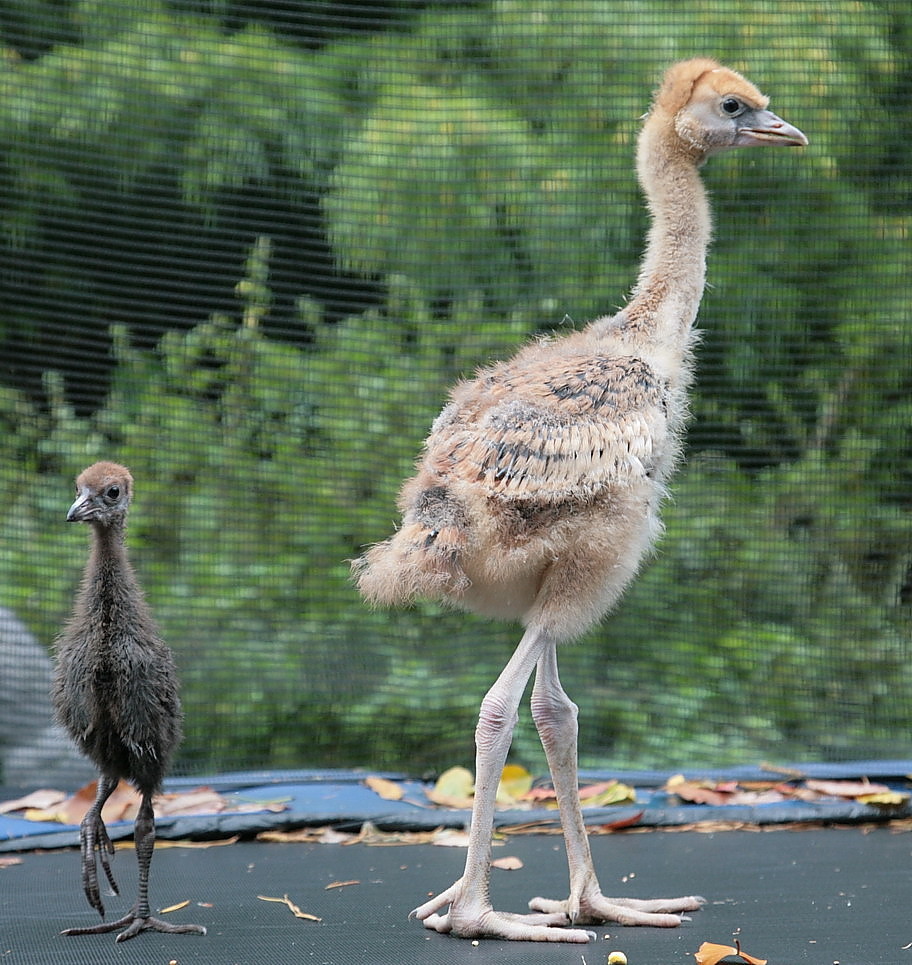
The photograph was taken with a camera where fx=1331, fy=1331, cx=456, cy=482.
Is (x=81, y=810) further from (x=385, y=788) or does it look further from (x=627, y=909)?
(x=627, y=909)

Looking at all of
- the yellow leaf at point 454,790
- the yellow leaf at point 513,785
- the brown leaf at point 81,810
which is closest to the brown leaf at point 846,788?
the yellow leaf at point 513,785

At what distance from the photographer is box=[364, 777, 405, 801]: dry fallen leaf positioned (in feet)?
12.6

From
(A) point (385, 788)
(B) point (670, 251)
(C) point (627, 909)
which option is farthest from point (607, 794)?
(B) point (670, 251)

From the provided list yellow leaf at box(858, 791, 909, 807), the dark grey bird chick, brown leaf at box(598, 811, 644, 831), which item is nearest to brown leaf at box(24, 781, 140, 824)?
the dark grey bird chick

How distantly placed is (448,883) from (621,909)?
507 millimetres

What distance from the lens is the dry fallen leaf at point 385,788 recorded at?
3828mm

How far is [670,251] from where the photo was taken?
2.73 meters

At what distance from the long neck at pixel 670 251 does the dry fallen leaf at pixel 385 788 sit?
5.67ft

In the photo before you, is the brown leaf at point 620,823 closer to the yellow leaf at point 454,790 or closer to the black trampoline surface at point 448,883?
the black trampoline surface at point 448,883

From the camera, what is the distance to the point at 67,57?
4707 millimetres

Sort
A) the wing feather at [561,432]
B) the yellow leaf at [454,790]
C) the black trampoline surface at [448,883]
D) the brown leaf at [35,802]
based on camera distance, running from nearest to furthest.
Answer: the black trampoline surface at [448,883]
the wing feather at [561,432]
the brown leaf at [35,802]
the yellow leaf at [454,790]

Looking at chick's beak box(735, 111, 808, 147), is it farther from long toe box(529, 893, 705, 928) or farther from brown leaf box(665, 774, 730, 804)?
brown leaf box(665, 774, 730, 804)

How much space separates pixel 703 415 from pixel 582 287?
65 centimetres

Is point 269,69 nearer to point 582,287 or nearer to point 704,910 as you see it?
point 582,287
